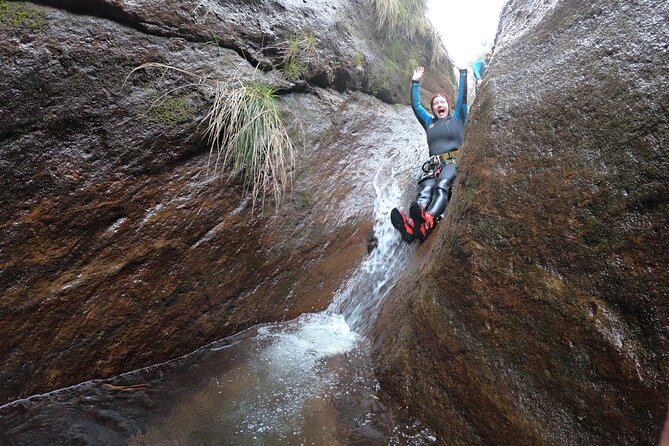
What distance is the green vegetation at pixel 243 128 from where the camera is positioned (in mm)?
3494

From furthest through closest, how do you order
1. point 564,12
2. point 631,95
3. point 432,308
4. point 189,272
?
point 189,272, point 432,308, point 564,12, point 631,95

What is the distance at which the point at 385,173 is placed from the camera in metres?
5.66

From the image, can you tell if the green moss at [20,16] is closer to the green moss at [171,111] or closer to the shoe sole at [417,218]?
the green moss at [171,111]

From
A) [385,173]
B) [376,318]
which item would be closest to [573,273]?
[376,318]

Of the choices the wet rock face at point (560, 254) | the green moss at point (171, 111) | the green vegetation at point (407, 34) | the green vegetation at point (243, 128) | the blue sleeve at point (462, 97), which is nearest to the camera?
the wet rock face at point (560, 254)

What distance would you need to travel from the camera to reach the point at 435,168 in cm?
543

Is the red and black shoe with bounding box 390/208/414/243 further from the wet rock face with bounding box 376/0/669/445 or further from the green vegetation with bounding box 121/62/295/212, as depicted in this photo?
the wet rock face with bounding box 376/0/669/445

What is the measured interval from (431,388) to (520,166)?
1444 millimetres

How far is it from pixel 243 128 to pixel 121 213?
4.28ft

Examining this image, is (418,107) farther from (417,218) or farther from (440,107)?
(417,218)

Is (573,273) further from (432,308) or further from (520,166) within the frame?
(432,308)

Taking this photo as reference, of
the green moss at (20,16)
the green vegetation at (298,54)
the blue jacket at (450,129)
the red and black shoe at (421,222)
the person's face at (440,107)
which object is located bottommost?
the red and black shoe at (421,222)

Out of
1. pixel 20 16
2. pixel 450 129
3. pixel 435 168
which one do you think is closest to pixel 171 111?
pixel 20 16

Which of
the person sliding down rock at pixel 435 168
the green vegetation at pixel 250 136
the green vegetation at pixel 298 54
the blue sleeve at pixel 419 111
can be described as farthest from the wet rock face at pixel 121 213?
the blue sleeve at pixel 419 111
